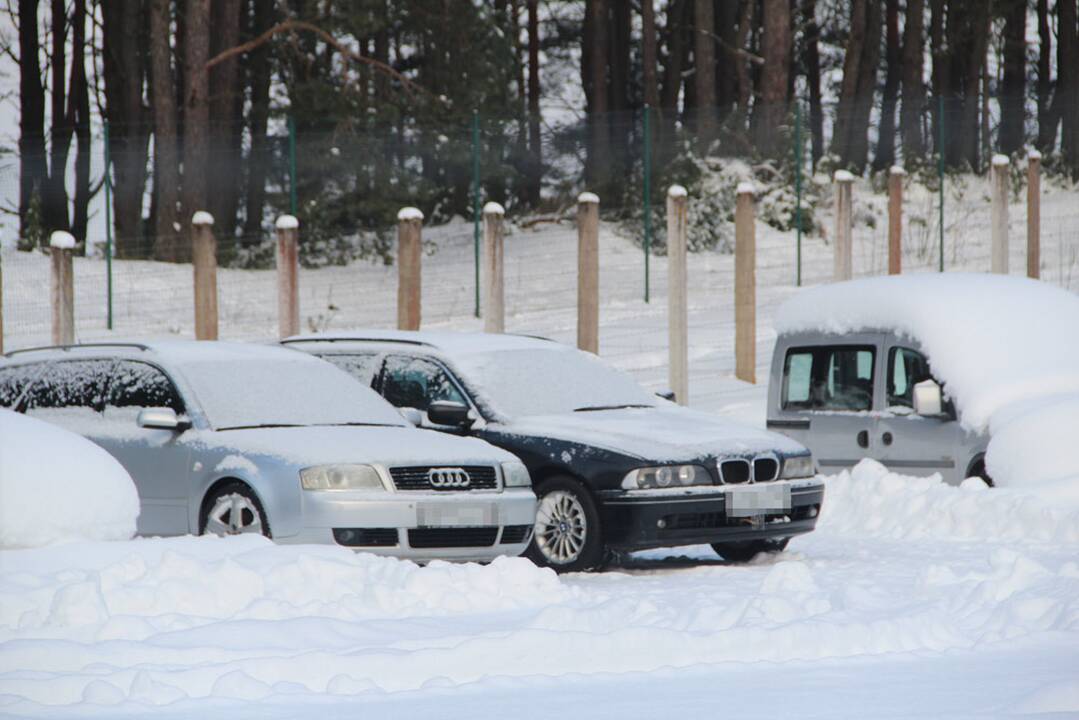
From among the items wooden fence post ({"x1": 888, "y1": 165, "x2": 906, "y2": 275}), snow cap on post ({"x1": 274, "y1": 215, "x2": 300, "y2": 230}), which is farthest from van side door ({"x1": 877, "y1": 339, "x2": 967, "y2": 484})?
wooden fence post ({"x1": 888, "y1": 165, "x2": 906, "y2": 275})

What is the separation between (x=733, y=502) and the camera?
34.3 ft

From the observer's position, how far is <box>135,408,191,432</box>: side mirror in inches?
385

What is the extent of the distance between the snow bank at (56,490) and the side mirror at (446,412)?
2.71m

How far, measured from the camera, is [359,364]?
11.9 meters

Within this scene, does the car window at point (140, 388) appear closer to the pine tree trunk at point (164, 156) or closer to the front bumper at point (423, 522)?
the front bumper at point (423, 522)

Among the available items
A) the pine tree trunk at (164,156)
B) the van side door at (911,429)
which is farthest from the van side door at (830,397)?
the pine tree trunk at (164,156)

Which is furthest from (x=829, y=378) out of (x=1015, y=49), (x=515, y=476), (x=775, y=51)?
(x=1015, y=49)

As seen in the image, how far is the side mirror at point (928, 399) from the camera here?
12.7 m

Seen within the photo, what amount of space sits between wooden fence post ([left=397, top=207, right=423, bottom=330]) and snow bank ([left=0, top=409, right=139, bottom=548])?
24.6 feet

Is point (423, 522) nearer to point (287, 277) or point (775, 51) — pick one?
point (287, 277)

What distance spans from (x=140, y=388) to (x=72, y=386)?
54cm

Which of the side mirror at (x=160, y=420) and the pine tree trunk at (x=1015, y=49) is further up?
the pine tree trunk at (x=1015, y=49)

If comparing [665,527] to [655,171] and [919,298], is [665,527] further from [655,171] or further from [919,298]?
[655,171]

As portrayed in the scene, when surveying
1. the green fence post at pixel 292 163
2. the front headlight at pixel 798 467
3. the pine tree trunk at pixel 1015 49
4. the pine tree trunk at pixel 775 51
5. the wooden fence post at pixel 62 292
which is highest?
the pine tree trunk at pixel 1015 49
